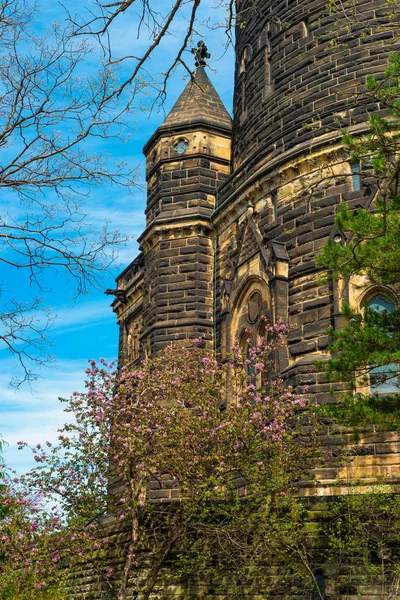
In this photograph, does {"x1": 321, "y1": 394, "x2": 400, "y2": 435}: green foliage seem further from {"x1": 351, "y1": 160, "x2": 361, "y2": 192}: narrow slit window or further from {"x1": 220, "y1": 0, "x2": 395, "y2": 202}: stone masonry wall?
{"x1": 220, "y1": 0, "x2": 395, "y2": 202}: stone masonry wall

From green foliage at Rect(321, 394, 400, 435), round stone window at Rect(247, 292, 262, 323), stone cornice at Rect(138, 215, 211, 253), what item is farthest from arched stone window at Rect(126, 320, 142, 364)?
green foliage at Rect(321, 394, 400, 435)

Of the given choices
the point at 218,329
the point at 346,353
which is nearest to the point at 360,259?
the point at 346,353

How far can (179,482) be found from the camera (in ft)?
38.4

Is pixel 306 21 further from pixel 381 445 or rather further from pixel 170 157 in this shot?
pixel 381 445

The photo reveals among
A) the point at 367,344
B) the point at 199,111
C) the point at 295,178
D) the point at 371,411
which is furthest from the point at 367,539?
the point at 199,111

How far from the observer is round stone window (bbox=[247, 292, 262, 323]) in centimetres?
1548

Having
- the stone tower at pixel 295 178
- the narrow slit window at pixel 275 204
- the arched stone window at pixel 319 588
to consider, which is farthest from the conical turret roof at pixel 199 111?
the arched stone window at pixel 319 588

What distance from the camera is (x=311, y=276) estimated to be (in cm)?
1391

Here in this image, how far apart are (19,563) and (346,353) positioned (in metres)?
7.54

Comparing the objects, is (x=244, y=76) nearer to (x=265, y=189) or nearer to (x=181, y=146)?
(x=181, y=146)

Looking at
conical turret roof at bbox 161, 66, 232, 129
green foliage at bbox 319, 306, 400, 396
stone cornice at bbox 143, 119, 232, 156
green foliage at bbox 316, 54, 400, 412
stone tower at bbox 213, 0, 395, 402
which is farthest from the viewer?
conical turret roof at bbox 161, 66, 232, 129

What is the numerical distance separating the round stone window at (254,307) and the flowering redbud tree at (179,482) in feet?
4.72

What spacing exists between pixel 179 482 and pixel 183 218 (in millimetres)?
8212

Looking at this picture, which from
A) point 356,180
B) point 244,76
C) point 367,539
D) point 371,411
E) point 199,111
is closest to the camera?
point 371,411
